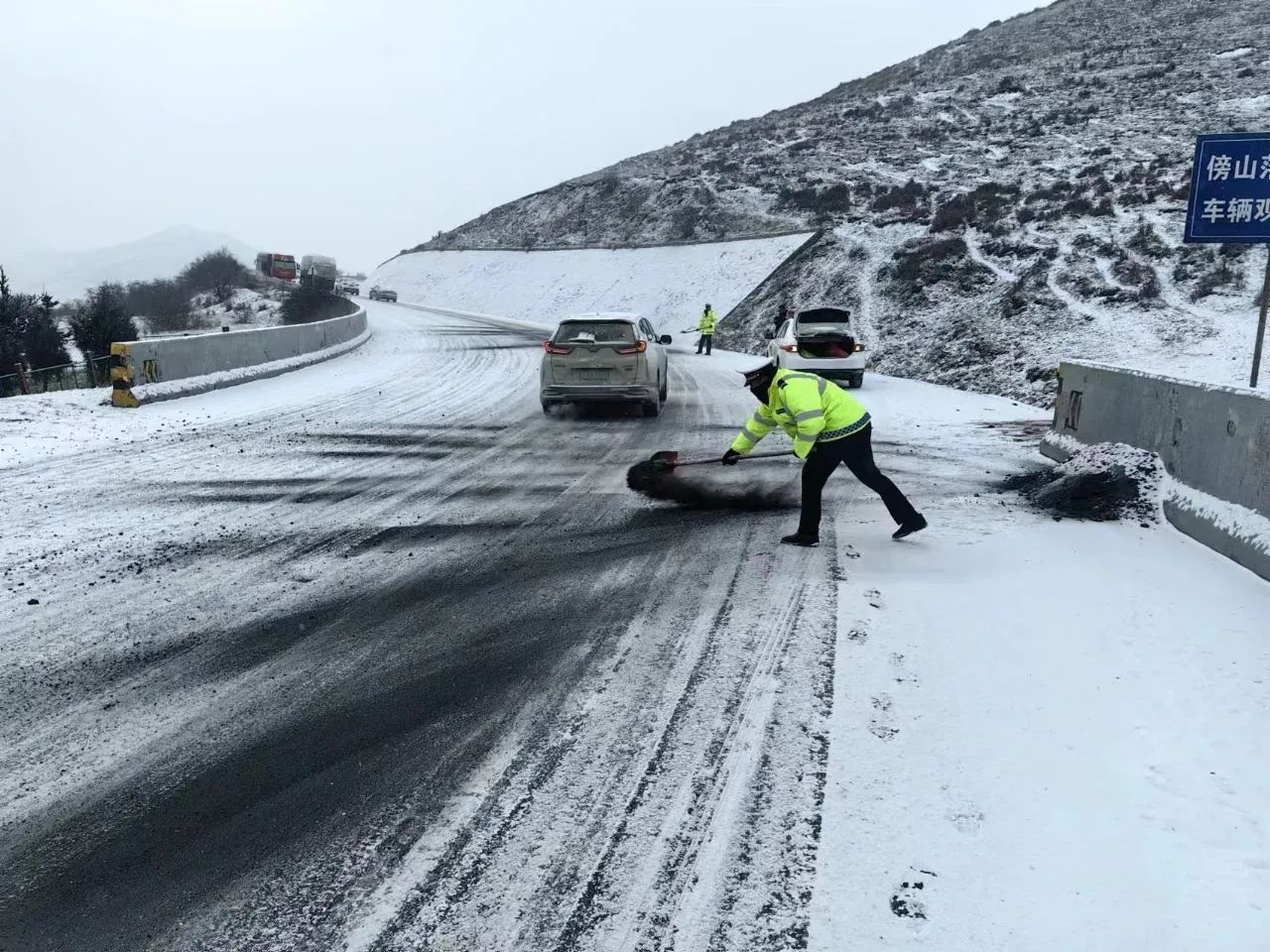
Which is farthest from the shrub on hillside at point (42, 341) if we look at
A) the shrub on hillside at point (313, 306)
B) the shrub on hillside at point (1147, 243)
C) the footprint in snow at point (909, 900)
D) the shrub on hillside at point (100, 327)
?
the footprint in snow at point (909, 900)

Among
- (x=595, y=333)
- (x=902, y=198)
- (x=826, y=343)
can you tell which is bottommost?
(x=826, y=343)

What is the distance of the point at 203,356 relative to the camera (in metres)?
14.5

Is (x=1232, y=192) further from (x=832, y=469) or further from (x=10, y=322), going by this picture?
(x=10, y=322)

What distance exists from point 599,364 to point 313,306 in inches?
1685

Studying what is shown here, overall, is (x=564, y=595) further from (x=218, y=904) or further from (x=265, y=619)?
(x=218, y=904)

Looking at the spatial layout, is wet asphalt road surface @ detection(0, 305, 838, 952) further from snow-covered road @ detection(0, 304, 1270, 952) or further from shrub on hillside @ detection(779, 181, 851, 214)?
shrub on hillside @ detection(779, 181, 851, 214)

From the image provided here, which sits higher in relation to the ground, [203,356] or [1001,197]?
[1001,197]

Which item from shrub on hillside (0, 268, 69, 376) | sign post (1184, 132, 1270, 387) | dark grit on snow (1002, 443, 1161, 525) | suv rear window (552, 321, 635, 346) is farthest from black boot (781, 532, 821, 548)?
shrub on hillside (0, 268, 69, 376)

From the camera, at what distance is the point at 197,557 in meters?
5.90

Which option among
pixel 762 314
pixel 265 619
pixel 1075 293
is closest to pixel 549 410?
pixel 265 619

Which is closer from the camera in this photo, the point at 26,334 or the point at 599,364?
the point at 599,364

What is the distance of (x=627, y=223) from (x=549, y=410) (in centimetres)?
4532

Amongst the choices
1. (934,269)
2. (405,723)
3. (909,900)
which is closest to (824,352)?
(934,269)

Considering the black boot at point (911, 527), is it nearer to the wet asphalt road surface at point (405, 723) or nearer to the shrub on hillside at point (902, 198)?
the wet asphalt road surface at point (405, 723)
